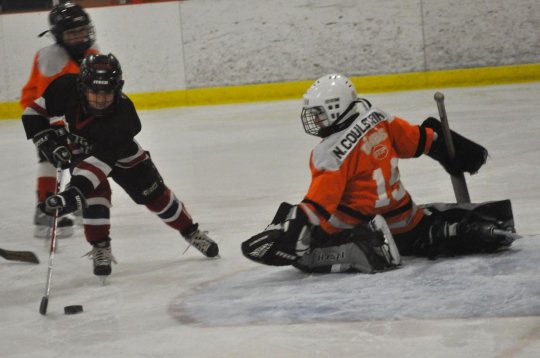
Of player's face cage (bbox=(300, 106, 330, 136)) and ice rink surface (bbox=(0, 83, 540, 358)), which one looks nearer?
ice rink surface (bbox=(0, 83, 540, 358))

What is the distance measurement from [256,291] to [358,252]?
1.25ft

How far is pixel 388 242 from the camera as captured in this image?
3586mm

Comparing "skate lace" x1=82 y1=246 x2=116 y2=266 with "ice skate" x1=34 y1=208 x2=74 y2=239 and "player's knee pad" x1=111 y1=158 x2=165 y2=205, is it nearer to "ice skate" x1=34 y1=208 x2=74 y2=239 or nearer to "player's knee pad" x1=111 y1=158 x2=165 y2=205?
"player's knee pad" x1=111 y1=158 x2=165 y2=205

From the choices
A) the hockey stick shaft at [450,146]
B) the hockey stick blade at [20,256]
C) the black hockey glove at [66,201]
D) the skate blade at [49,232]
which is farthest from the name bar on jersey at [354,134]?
the skate blade at [49,232]

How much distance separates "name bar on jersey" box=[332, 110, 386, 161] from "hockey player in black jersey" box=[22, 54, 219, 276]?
0.85m

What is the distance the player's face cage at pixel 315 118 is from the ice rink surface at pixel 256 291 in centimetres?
53

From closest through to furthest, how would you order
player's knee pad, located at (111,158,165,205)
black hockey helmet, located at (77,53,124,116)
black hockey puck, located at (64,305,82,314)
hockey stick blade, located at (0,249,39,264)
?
black hockey puck, located at (64,305,82,314) < black hockey helmet, located at (77,53,124,116) < player's knee pad, located at (111,158,165,205) < hockey stick blade, located at (0,249,39,264)

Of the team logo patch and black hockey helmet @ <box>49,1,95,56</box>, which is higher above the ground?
black hockey helmet @ <box>49,1,95,56</box>

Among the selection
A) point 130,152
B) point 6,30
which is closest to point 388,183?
point 130,152

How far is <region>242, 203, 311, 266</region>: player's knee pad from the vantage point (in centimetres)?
363

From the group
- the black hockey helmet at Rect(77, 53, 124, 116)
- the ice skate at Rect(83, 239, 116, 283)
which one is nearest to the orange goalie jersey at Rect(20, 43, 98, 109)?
the black hockey helmet at Rect(77, 53, 124, 116)

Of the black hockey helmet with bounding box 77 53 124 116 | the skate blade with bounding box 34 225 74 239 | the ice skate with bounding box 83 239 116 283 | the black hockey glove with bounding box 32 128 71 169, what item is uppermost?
the black hockey helmet with bounding box 77 53 124 116

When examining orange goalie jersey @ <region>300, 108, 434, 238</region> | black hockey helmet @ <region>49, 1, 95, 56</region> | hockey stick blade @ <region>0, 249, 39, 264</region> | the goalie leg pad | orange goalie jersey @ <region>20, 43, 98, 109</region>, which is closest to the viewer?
orange goalie jersey @ <region>300, 108, 434, 238</region>

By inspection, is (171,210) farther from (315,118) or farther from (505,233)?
(505,233)
